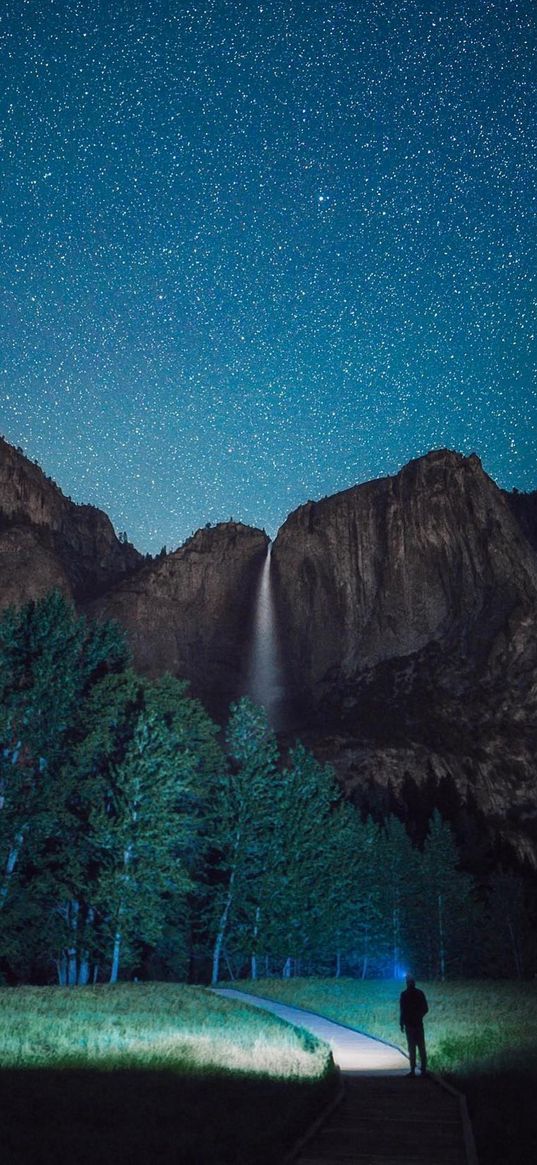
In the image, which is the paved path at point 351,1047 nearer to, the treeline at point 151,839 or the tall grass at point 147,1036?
the tall grass at point 147,1036

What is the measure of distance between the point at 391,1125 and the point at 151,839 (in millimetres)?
28849

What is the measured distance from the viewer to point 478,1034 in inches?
921

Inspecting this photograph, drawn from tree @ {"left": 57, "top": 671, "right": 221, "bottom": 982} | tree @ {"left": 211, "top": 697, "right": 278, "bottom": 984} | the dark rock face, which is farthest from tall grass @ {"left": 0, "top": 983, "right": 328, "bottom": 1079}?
the dark rock face

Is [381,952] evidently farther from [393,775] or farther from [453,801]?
[393,775]

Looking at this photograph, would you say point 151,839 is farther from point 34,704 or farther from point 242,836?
point 242,836

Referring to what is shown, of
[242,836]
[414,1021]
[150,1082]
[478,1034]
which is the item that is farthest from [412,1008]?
[242,836]

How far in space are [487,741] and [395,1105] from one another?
540 feet

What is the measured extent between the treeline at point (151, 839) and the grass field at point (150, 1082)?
13.4 m

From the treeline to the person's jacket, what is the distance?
2166cm

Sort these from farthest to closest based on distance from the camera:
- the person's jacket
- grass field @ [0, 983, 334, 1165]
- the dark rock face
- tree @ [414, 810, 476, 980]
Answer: the dark rock face, tree @ [414, 810, 476, 980], the person's jacket, grass field @ [0, 983, 334, 1165]

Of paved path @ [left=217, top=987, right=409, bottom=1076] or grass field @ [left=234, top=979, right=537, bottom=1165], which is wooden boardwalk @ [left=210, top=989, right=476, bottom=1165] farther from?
grass field @ [left=234, top=979, right=537, bottom=1165]

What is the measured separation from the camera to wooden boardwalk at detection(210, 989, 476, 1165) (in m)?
9.85

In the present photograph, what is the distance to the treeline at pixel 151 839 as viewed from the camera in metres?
38.1

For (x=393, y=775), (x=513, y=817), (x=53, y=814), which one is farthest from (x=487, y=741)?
(x=53, y=814)
